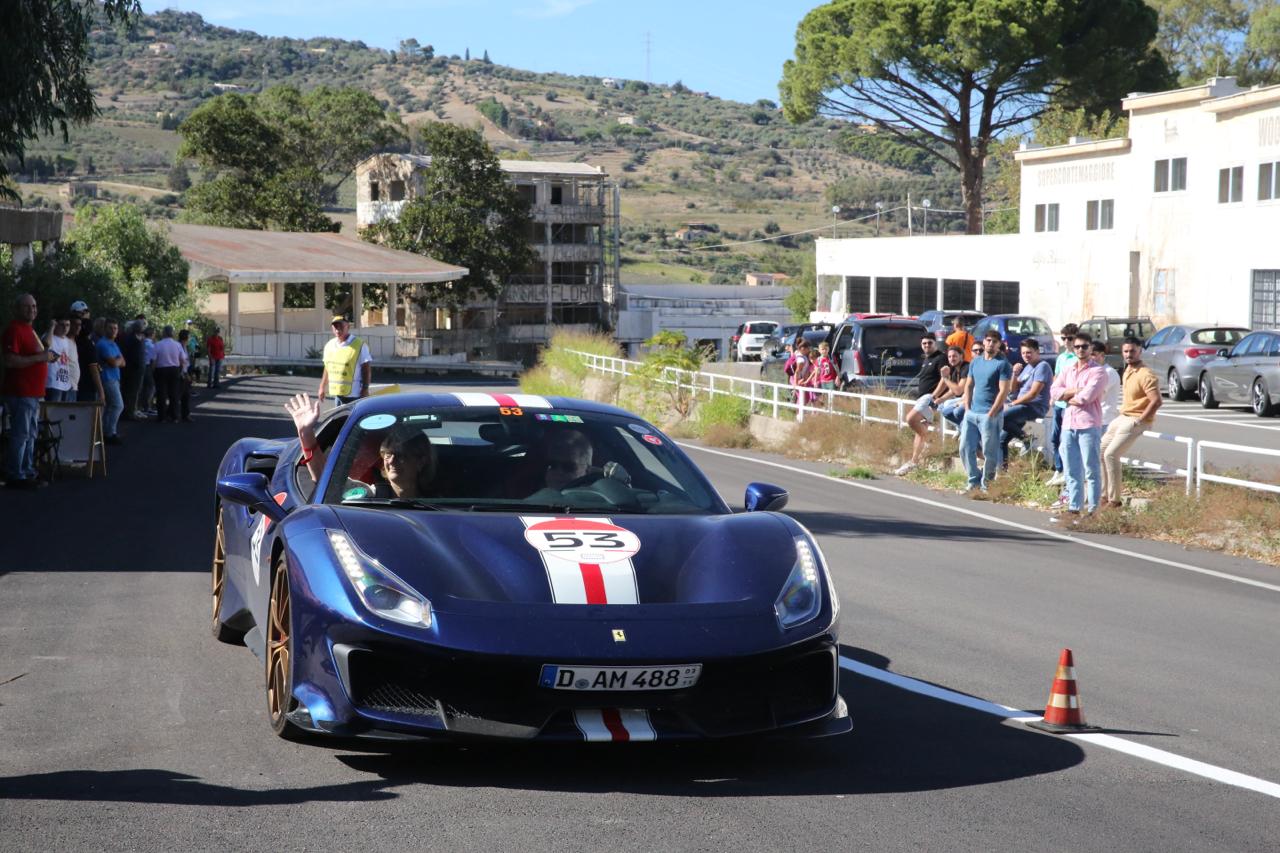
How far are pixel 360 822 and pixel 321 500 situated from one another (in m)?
1.88

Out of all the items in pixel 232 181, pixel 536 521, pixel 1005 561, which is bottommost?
pixel 1005 561

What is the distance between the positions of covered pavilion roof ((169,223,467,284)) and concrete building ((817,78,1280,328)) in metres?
21.6

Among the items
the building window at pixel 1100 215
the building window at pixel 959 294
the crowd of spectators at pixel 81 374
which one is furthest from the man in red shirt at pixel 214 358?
the building window at pixel 959 294

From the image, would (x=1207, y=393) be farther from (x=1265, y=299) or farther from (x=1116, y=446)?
(x=1116, y=446)

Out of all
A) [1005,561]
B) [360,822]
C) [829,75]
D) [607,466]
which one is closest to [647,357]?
[1005,561]

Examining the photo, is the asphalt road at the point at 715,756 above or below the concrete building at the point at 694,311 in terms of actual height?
below

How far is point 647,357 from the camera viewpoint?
3394 cm

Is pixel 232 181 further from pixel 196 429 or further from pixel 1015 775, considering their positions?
pixel 1015 775

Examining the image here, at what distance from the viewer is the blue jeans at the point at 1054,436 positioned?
57.3 feet

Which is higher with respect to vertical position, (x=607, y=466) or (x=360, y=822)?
(x=607, y=466)

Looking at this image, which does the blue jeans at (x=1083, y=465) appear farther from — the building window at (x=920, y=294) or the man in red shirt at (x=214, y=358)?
the building window at (x=920, y=294)

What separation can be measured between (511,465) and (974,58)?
55.0 m

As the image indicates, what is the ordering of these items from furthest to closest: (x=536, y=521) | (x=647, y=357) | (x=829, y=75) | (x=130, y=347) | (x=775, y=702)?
(x=829, y=75) → (x=647, y=357) → (x=130, y=347) → (x=536, y=521) → (x=775, y=702)

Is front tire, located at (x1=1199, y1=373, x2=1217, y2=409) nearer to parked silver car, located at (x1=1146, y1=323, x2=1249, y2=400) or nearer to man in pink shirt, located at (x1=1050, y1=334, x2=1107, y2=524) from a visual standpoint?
parked silver car, located at (x1=1146, y1=323, x2=1249, y2=400)
